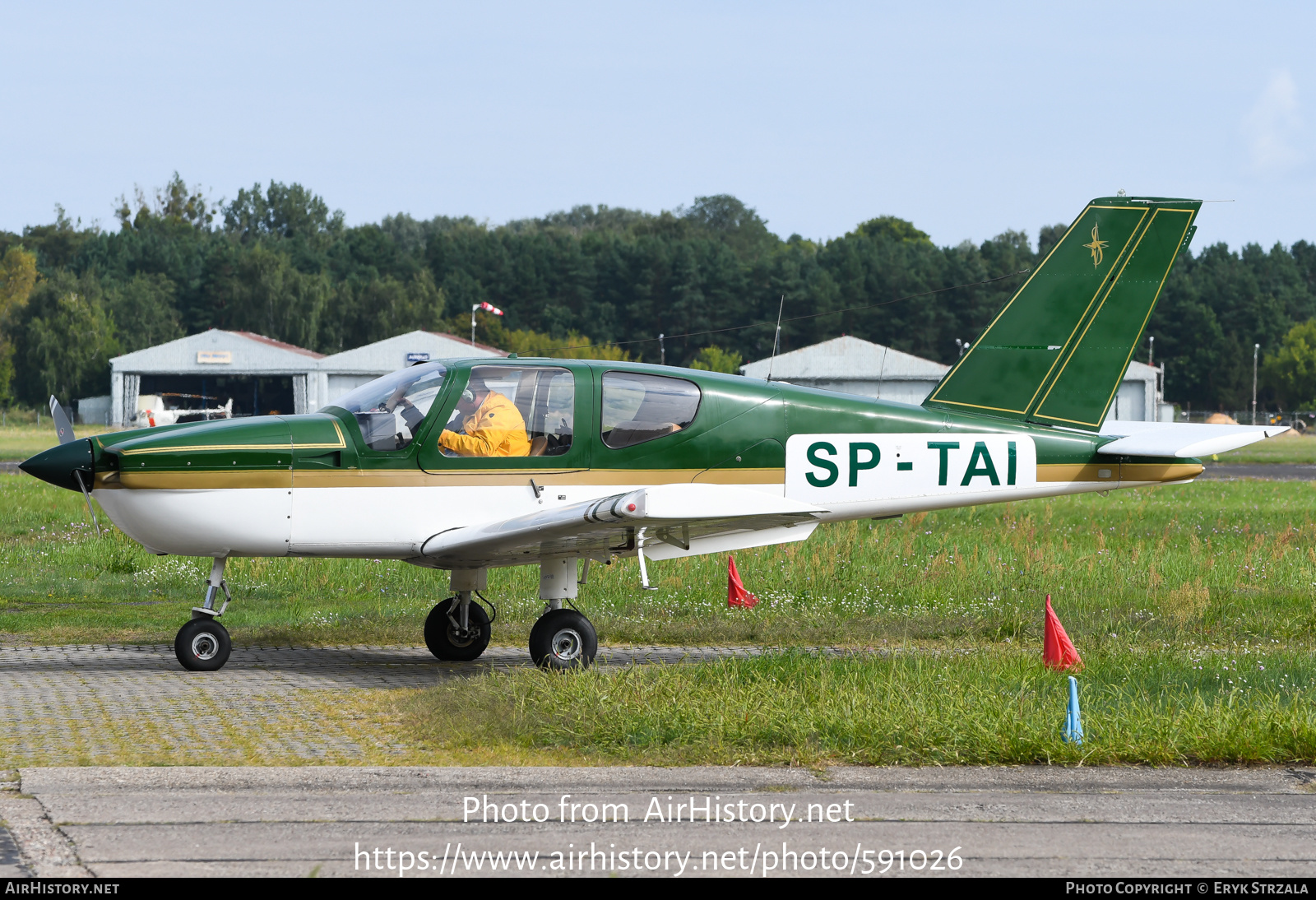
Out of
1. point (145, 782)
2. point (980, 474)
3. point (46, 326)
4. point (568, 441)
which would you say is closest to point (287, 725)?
point (145, 782)

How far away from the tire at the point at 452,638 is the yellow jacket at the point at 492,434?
163 centimetres

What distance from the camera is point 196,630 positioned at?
9.52m

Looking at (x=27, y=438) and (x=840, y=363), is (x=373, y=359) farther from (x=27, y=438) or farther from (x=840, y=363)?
(x=840, y=363)

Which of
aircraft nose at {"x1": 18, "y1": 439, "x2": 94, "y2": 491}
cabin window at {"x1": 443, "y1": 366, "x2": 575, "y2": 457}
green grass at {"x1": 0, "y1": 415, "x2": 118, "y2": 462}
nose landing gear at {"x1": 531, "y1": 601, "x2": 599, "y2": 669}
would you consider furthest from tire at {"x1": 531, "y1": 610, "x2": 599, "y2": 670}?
green grass at {"x1": 0, "y1": 415, "x2": 118, "y2": 462}

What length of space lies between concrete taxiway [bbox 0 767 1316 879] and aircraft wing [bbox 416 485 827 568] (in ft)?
7.30

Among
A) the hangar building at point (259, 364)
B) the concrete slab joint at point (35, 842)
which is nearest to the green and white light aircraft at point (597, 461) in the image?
the concrete slab joint at point (35, 842)

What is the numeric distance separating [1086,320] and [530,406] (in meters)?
5.00

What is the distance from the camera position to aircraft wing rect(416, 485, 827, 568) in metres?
8.30

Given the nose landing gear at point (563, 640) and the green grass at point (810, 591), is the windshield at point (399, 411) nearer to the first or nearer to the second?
the nose landing gear at point (563, 640)

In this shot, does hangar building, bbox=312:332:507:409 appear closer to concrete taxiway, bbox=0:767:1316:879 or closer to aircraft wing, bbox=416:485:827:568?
aircraft wing, bbox=416:485:827:568

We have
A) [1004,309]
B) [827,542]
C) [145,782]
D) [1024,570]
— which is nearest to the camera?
[145,782]

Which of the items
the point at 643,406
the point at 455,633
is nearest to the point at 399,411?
the point at 643,406
